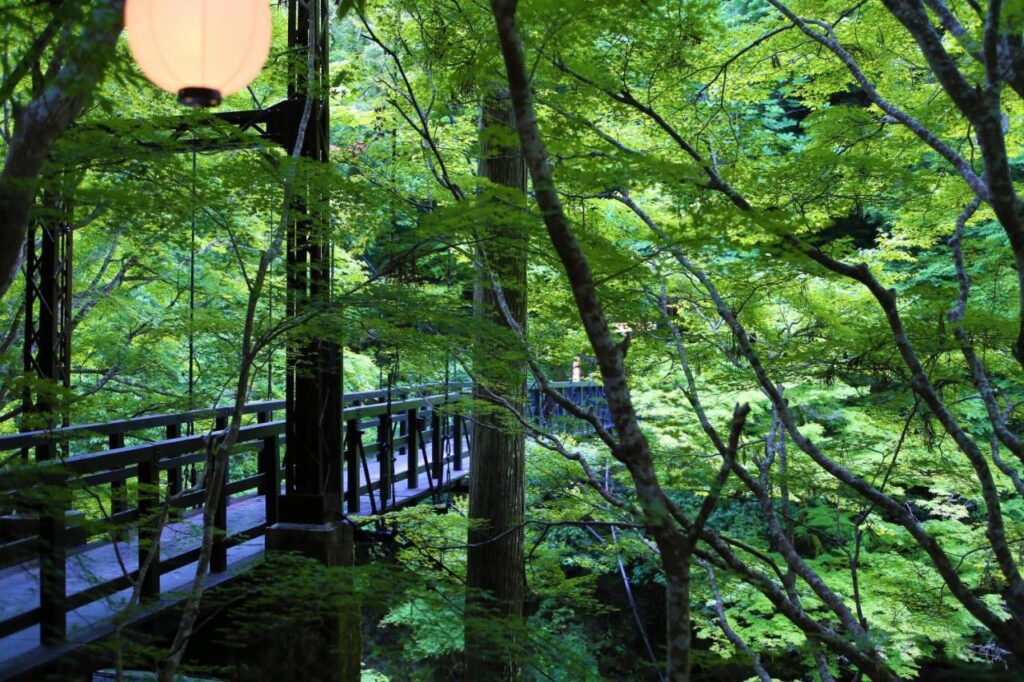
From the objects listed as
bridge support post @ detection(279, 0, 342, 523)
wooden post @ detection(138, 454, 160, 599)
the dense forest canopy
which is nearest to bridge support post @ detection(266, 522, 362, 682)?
bridge support post @ detection(279, 0, 342, 523)

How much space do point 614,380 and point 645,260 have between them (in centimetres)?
63

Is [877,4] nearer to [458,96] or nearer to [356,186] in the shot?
[458,96]

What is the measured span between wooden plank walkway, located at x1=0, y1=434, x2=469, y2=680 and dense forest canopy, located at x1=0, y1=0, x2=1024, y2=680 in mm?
797

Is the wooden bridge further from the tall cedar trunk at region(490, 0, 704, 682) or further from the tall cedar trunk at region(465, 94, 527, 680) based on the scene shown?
the tall cedar trunk at region(490, 0, 704, 682)

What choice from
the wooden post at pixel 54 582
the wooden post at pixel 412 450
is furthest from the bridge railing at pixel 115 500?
the wooden post at pixel 412 450

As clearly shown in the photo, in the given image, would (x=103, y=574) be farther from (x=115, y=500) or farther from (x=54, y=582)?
(x=54, y=582)

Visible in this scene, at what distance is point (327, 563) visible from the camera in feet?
16.5

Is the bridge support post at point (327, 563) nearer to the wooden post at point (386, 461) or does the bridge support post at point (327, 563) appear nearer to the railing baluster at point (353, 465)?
the railing baluster at point (353, 465)

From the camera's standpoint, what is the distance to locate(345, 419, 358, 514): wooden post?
22.0ft

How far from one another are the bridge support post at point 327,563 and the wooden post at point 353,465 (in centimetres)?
131

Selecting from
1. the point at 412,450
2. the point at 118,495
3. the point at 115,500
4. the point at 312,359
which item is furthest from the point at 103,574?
the point at 412,450

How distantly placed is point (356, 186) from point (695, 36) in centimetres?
248

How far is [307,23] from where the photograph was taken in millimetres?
5273

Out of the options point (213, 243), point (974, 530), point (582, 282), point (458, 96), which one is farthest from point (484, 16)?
point (974, 530)
